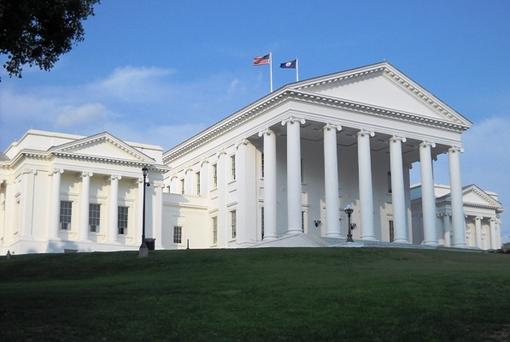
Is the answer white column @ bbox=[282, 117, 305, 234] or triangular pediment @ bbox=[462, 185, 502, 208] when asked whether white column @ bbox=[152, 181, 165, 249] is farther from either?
triangular pediment @ bbox=[462, 185, 502, 208]

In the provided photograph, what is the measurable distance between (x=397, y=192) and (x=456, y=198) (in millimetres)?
6924

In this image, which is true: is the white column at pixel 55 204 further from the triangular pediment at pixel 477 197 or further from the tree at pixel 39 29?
the triangular pediment at pixel 477 197

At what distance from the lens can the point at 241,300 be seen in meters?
21.2

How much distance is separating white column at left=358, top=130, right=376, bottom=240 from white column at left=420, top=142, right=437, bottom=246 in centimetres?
580

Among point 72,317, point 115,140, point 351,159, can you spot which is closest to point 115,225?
point 115,140

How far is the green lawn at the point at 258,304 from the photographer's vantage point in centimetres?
1677

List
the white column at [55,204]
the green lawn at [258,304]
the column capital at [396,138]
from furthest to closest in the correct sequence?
the column capital at [396,138] < the white column at [55,204] < the green lawn at [258,304]

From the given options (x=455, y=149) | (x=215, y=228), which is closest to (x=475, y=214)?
(x=455, y=149)

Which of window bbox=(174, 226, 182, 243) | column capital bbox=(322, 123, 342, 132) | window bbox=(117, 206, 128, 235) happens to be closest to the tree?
column capital bbox=(322, 123, 342, 132)

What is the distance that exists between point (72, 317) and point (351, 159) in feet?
162

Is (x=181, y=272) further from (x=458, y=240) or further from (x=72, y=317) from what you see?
(x=458, y=240)

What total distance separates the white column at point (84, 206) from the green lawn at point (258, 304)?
24.4 meters

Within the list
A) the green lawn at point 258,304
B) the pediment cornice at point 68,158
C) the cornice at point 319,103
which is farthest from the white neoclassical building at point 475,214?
the green lawn at point 258,304

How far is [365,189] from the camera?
Answer: 5553 centimetres
